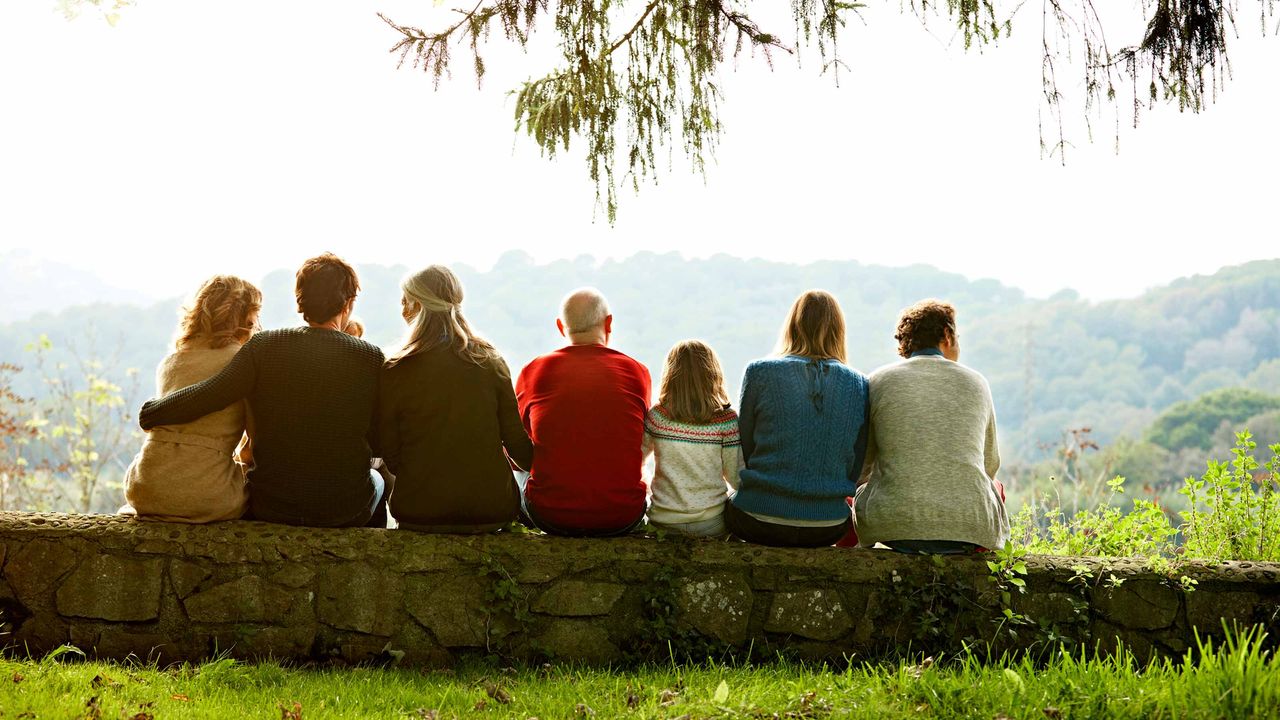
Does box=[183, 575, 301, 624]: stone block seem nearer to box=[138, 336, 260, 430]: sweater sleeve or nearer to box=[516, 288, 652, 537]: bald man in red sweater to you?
box=[138, 336, 260, 430]: sweater sleeve

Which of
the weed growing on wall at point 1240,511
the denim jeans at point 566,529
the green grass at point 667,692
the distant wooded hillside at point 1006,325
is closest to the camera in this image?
the green grass at point 667,692

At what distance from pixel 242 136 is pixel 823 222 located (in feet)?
123

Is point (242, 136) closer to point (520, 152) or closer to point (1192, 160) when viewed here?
point (520, 152)

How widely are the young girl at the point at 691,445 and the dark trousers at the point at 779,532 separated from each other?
92 mm

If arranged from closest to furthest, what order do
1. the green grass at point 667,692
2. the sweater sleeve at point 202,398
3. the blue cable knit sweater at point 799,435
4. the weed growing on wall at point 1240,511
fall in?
1. the green grass at point 667,692
2. the sweater sleeve at point 202,398
3. the blue cable knit sweater at point 799,435
4. the weed growing on wall at point 1240,511

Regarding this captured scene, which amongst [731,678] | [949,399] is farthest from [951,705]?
[949,399]

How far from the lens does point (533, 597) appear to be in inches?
141

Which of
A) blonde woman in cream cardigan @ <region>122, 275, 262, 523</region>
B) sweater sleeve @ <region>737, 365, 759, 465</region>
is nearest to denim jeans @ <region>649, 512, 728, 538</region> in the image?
sweater sleeve @ <region>737, 365, 759, 465</region>

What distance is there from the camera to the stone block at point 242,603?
136 inches

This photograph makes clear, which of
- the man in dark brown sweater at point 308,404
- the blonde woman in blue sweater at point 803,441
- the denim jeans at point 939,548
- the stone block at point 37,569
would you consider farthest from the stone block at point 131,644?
the denim jeans at point 939,548

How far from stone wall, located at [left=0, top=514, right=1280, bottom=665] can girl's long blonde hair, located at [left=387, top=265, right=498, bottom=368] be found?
683 millimetres

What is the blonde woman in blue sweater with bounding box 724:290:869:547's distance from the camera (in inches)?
141

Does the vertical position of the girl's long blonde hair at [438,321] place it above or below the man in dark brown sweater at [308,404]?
above

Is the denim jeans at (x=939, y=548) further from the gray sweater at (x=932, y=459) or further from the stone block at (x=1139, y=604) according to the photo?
the stone block at (x=1139, y=604)
